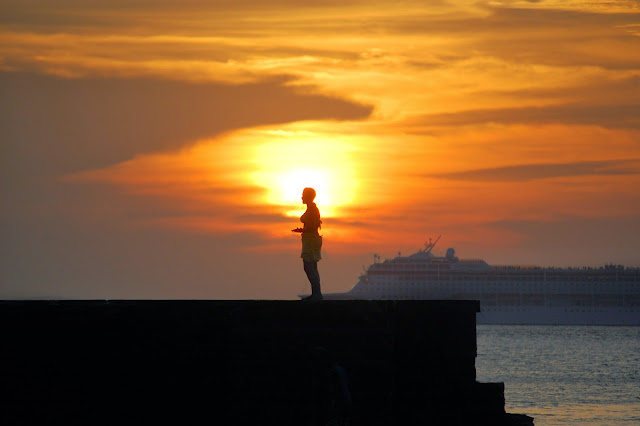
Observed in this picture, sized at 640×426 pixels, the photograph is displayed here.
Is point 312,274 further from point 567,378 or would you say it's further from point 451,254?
point 451,254

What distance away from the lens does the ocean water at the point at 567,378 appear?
42281 millimetres

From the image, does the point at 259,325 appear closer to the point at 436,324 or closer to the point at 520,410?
the point at 436,324

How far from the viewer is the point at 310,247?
1400 cm

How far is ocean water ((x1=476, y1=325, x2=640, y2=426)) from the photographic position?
42281 millimetres

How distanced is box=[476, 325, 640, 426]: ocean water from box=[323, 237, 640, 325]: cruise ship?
3803cm

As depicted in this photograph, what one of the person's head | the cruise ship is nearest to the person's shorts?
the person's head

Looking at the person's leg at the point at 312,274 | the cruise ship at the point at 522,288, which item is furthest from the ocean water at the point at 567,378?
the cruise ship at the point at 522,288

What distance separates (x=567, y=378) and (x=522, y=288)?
8635cm

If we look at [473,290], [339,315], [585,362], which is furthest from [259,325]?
[473,290]

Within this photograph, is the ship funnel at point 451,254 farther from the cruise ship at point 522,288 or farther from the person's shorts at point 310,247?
the person's shorts at point 310,247

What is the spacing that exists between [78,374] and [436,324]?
12.6ft

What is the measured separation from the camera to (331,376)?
11039 mm

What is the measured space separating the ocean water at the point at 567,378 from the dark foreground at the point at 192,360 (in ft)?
89.6

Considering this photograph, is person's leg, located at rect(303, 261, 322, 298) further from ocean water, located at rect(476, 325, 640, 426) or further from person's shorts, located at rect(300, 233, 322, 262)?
ocean water, located at rect(476, 325, 640, 426)
